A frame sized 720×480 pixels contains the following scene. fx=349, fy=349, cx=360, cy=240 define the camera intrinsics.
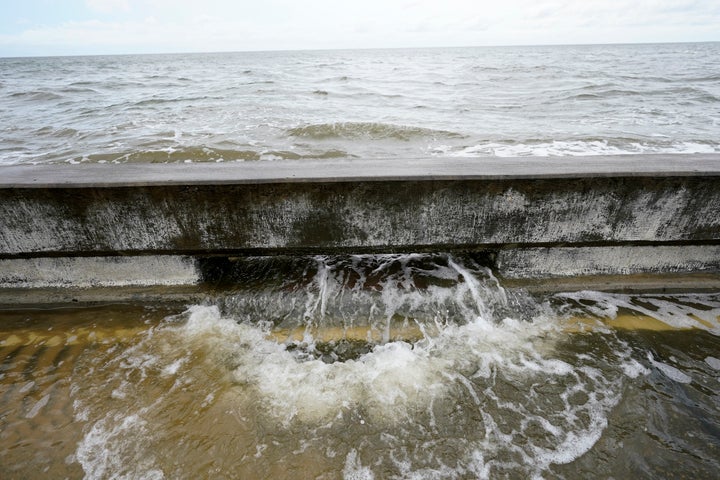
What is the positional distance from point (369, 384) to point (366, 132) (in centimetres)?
654

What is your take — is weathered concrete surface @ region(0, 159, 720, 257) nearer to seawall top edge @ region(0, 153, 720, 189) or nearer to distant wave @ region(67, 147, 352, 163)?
seawall top edge @ region(0, 153, 720, 189)

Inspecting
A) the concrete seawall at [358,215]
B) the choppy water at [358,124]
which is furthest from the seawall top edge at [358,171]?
the choppy water at [358,124]

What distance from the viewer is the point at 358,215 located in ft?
9.21

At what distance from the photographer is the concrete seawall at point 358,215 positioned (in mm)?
2650

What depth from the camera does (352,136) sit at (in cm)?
770

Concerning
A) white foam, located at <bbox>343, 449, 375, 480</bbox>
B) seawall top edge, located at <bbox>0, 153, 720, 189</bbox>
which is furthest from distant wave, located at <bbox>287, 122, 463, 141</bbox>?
white foam, located at <bbox>343, 449, 375, 480</bbox>

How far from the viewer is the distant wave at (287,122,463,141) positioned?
7602 millimetres

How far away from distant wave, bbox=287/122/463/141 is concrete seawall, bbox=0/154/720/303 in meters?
4.77

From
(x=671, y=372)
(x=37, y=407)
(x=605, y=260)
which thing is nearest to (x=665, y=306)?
(x=605, y=260)

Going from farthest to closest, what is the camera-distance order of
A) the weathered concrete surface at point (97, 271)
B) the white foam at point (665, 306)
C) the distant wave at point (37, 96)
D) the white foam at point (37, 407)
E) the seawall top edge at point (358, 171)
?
the distant wave at point (37, 96)
the weathered concrete surface at point (97, 271)
the white foam at point (665, 306)
the seawall top edge at point (358, 171)
the white foam at point (37, 407)

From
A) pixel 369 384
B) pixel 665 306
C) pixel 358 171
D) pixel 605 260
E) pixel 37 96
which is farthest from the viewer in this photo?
pixel 37 96

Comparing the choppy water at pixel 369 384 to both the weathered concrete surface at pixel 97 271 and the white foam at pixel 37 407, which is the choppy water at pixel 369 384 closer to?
the white foam at pixel 37 407

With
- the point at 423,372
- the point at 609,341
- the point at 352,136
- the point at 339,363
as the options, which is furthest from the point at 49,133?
the point at 609,341

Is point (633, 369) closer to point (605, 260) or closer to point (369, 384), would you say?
point (605, 260)
